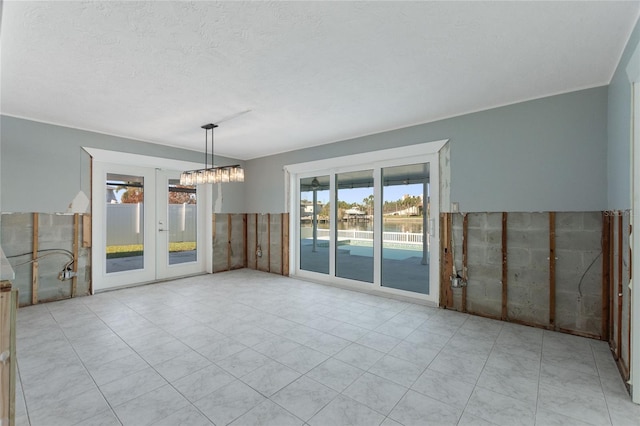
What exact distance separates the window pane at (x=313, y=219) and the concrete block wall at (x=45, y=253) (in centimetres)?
379

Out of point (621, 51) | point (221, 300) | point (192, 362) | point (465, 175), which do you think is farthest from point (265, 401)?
point (621, 51)

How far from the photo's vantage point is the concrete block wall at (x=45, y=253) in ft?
13.5

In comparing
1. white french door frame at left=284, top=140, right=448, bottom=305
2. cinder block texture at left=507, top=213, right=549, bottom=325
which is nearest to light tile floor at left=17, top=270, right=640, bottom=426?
cinder block texture at left=507, top=213, right=549, bottom=325

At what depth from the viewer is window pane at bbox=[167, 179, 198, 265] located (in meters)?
5.96

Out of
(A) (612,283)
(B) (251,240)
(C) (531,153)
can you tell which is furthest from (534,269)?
(B) (251,240)

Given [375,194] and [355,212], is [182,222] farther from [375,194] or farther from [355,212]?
[375,194]

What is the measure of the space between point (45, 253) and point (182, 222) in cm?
219

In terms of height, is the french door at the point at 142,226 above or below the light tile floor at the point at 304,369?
above

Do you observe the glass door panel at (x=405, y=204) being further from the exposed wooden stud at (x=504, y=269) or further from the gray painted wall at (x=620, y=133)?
the gray painted wall at (x=620, y=133)

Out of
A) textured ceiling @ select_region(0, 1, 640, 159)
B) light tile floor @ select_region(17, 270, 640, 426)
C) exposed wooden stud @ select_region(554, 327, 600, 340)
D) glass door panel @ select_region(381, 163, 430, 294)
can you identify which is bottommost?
light tile floor @ select_region(17, 270, 640, 426)

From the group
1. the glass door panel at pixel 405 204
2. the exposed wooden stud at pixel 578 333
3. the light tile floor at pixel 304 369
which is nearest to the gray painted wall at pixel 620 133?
the exposed wooden stud at pixel 578 333

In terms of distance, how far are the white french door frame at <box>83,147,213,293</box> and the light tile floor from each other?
3.31ft

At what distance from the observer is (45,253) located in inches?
171

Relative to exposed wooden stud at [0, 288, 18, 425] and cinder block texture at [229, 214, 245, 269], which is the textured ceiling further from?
cinder block texture at [229, 214, 245, 269]
